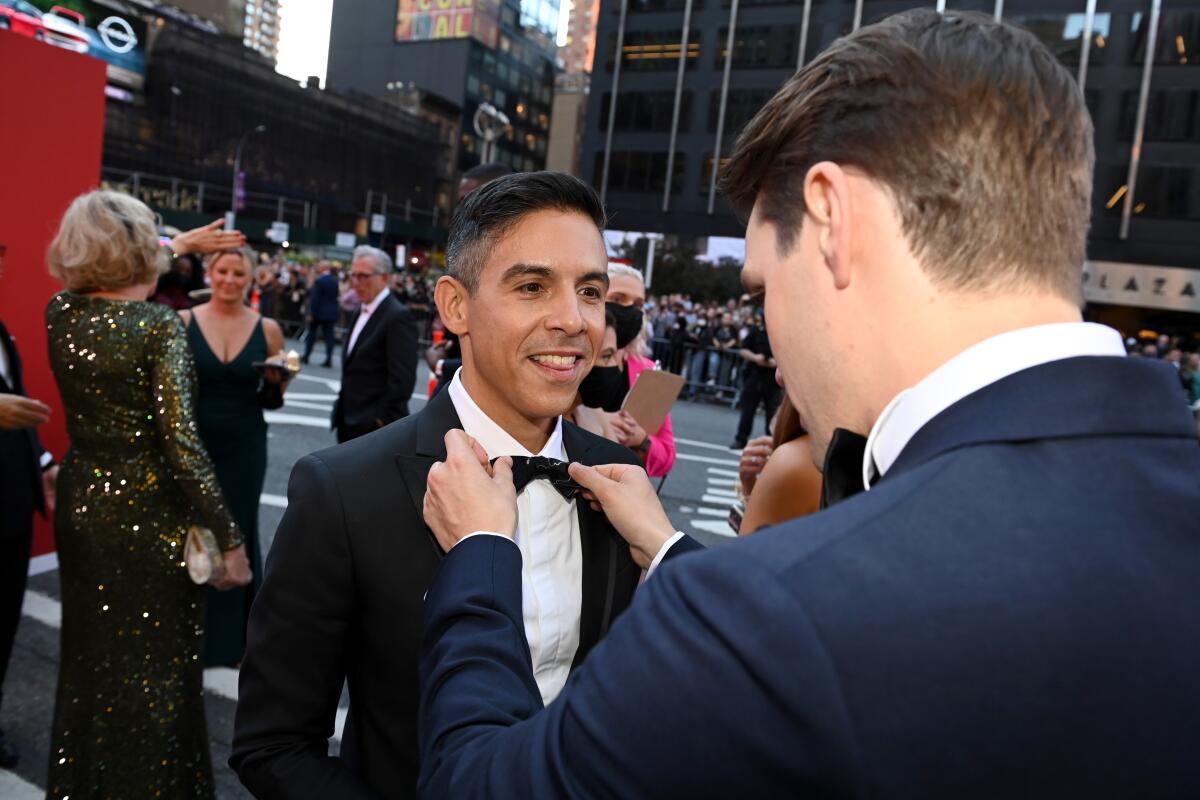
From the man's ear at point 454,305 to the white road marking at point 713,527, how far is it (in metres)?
5.82

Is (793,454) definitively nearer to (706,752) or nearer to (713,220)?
(706,752)

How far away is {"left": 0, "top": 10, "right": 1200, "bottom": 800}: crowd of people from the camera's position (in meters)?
0.79

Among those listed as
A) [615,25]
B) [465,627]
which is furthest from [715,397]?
[615,25]

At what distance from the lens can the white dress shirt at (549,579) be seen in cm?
178

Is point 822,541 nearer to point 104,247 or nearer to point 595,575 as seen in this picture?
point 595,575

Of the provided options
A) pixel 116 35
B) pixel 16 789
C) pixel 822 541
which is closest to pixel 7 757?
pixel 16 789

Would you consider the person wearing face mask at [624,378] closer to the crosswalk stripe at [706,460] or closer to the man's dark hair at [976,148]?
the man's dark hair at [976,148]

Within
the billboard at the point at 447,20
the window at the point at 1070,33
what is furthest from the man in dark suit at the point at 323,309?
the billboard at the point at 447,20

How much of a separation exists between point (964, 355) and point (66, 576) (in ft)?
10.7

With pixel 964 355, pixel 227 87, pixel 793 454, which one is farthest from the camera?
pixel 227 87

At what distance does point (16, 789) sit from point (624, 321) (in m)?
3.29

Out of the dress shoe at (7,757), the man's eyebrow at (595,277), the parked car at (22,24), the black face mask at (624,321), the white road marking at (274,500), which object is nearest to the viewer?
the man's eyebrow at (595,277)

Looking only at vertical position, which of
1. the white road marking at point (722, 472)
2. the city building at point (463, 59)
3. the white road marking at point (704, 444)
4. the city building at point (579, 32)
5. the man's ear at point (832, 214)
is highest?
the city building at point (579, 32)

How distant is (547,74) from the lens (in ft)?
321
